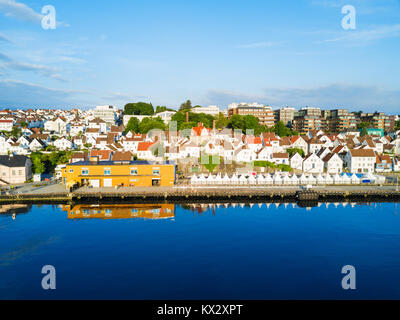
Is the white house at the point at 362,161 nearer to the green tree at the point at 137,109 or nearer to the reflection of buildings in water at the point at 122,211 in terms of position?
the reflection of buildings in water at the point at 122,211

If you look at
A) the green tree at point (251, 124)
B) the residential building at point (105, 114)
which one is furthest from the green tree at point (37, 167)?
the residential building at point (105, 114)

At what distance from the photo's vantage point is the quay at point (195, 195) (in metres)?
30.7

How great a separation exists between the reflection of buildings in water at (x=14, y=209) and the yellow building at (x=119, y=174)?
5.14 metres

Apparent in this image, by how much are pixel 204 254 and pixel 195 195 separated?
13.3 meters

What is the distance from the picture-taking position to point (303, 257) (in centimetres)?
1847

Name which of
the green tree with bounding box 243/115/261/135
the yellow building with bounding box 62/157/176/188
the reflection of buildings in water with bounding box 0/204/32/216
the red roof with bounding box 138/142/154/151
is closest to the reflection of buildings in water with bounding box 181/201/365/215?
the yellow building with bounding box 62/157/176/188

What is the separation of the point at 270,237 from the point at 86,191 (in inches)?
762

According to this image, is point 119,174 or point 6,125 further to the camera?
point 6,125

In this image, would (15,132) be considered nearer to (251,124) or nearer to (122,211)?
(251,124)

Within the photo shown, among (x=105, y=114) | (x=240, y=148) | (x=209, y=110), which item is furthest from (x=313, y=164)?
(x=105, y=114)

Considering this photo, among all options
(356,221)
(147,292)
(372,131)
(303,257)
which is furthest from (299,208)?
(372,131)

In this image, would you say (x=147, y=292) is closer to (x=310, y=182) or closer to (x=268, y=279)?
(x=268, y=279)

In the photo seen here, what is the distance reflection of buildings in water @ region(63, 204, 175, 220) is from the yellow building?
4.46 meters

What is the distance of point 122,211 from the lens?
91.7 feet
